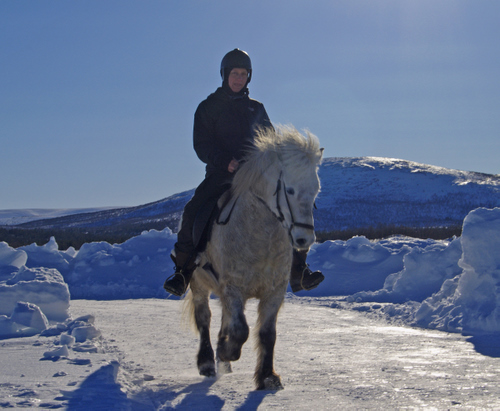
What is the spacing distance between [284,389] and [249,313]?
16.2 ft

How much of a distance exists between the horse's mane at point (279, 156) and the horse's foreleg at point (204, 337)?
1721mm

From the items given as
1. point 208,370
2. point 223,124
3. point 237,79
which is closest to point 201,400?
point 208,370

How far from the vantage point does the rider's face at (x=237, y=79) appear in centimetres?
514

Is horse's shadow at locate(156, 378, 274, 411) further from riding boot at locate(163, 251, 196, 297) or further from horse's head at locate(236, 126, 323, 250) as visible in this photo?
horse's head at locate(236, 126, 323, 250)

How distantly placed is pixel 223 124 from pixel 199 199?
803 mm

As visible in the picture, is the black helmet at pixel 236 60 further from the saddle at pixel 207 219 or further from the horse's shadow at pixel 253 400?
the horse's shadow at pixel 253 400

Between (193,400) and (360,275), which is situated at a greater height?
(193,400)

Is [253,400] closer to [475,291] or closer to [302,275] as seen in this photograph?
[302,275]

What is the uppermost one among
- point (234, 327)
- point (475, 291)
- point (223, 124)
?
point (223, 124)

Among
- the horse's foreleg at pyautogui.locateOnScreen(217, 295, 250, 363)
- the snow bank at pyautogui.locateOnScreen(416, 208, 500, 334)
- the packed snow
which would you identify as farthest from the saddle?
the snow bank at pyautogui.locateOnScreen(416, 208, 500, 334)

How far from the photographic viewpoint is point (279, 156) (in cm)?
404

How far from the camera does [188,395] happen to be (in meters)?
3.84

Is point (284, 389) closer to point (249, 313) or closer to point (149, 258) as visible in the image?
point (249, 313)

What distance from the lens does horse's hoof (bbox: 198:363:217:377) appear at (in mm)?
4910
